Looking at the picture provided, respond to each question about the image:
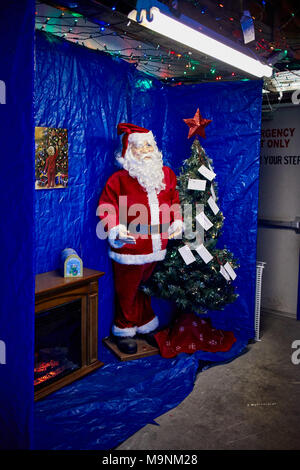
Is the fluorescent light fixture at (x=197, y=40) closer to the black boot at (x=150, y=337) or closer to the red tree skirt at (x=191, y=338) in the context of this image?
the red tree skirt at (x=191, y=338)

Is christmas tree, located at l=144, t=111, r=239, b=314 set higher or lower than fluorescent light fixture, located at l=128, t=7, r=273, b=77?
lower

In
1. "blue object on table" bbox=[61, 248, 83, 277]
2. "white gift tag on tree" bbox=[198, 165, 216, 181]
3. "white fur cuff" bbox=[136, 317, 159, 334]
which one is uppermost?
"white gift tag on tree" bbox=[198, 165, 216, 181]

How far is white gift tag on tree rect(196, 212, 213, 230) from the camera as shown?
3518 mm

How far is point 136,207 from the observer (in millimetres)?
3396

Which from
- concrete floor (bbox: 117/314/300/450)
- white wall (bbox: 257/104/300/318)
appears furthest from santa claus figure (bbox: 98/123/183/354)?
white wall (bbox: 257/104/300/318)

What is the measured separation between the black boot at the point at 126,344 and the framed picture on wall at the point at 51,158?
137 centimetres

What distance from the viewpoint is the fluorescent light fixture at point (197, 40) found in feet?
7.63

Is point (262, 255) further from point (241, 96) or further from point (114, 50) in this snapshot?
point (114, 50)

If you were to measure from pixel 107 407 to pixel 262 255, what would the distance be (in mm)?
2674

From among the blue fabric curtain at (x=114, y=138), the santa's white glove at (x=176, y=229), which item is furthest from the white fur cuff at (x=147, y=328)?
the santa's white glove at (x=176, y=229)

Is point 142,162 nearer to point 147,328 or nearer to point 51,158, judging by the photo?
point 51,158

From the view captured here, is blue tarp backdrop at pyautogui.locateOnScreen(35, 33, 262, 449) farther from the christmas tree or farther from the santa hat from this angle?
the christmas tree

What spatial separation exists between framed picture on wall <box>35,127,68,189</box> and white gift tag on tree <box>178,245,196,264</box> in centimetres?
107
